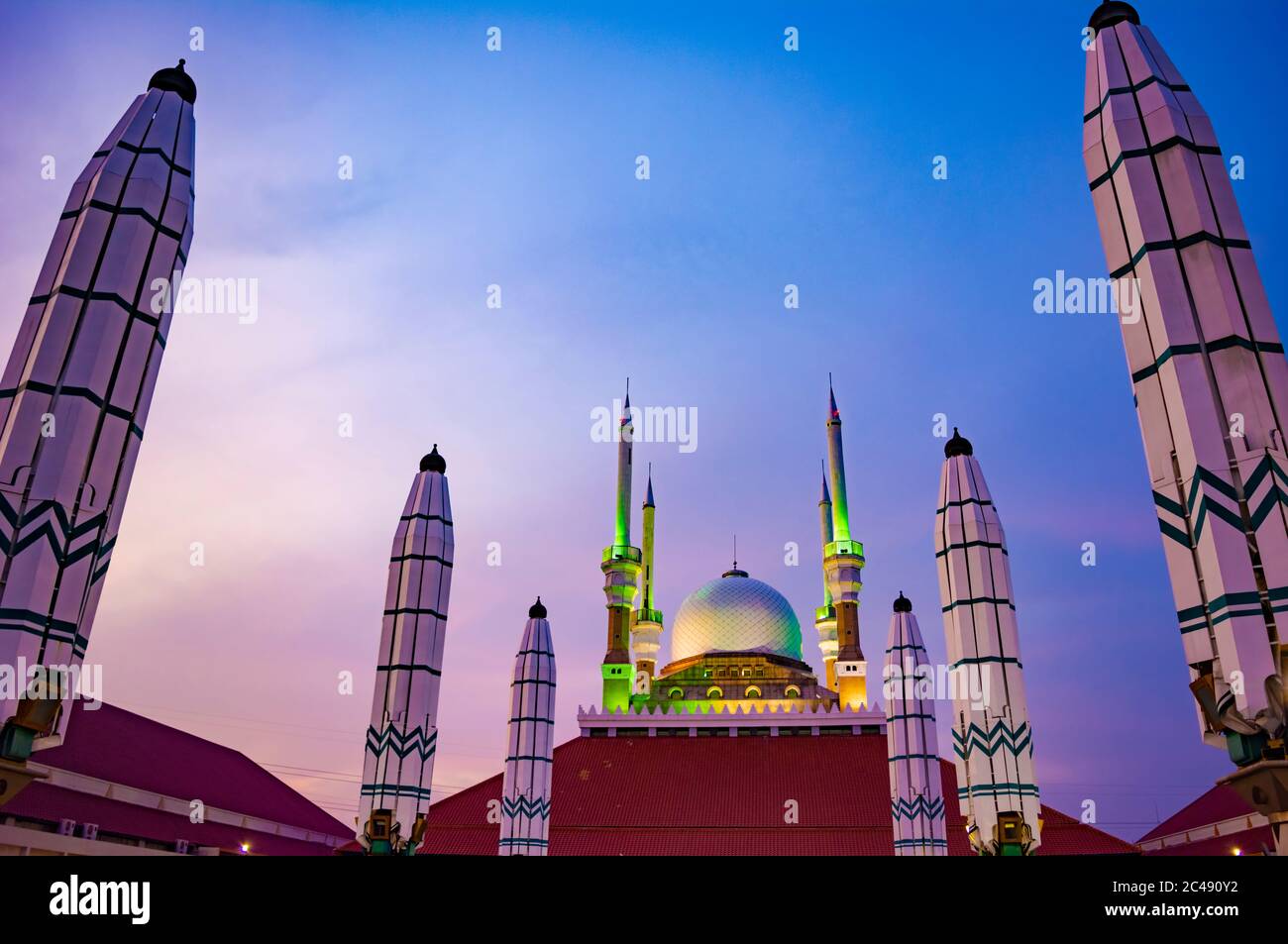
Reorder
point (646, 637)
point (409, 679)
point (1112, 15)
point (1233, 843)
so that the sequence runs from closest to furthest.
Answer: point (1112, 15) → point (409, 679) → point (1233, 843) → point (646, 637)

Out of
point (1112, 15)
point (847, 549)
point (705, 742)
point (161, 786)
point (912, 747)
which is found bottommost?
point (161, 786)

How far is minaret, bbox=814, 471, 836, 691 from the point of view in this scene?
174ft

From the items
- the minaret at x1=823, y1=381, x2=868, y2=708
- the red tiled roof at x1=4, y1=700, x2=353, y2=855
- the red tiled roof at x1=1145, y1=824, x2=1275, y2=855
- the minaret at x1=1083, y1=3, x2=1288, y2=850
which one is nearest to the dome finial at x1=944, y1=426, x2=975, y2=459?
the minaret at x1=1083, y1=3, x2=1288, y2=850

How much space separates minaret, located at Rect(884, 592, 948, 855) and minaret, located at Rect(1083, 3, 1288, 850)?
1543 cm

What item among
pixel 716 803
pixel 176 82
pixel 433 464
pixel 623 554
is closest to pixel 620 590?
pixel 623 554

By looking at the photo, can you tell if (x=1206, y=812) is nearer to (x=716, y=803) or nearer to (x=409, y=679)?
(x=716, y=803)

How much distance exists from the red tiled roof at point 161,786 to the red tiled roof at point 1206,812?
34038mm

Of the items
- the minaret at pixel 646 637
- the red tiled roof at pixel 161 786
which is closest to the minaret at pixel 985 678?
the red tiled roof at pixel 161 786

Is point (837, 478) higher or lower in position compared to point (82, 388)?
higher

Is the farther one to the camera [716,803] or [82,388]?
[716,803]

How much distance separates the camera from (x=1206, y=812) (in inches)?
1300

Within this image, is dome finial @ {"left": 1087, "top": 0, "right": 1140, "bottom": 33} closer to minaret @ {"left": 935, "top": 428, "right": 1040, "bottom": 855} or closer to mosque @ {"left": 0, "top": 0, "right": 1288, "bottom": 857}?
mosque @ {"left": 0, "top": 0, "right": 1288, "bottom": 857}

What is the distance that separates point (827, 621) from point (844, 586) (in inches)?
200
